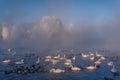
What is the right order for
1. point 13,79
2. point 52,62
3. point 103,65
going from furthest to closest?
point 52,62
point 103,65
point 13,79

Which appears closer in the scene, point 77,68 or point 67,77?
point 67,77

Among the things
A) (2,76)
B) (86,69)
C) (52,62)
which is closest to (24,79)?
(2,76)

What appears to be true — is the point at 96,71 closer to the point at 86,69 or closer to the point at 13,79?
the point at 86,69

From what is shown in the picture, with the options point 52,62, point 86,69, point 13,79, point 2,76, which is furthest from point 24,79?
point 52,62

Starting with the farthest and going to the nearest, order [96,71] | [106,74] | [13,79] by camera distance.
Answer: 1. [96,71]
2. [106,74]
3. [13,79]

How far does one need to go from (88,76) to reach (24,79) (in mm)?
19329

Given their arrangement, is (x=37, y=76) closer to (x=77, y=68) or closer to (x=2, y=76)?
(x=2, y=76)

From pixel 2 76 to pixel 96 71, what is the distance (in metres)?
31.6

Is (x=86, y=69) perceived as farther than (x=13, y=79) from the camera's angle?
Yes

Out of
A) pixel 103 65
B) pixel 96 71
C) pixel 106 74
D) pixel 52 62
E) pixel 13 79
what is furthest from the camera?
pixel 52 62

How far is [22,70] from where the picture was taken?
98375mm

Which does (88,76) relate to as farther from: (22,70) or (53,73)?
(22,70)

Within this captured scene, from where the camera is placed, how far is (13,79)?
8594cm

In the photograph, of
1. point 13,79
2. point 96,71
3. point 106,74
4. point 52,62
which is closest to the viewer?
point 13,79
